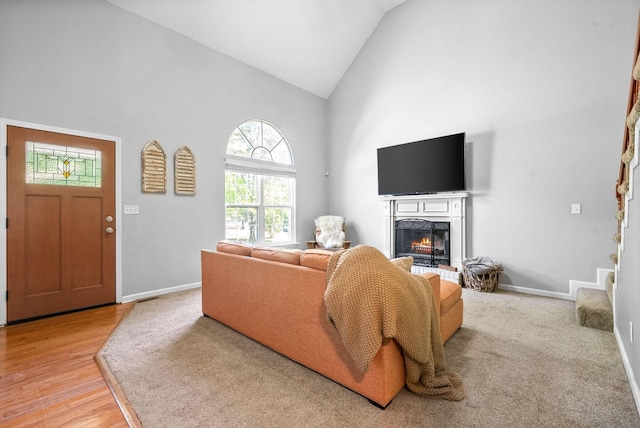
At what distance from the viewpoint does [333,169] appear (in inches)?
237

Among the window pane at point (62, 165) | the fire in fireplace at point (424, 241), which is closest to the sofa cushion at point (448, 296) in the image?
the fire in fireplace at point (424, 241)

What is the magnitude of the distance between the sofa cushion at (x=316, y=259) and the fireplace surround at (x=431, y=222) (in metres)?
2.99

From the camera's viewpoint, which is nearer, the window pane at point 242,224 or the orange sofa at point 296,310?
the orange sofa at point 296,310

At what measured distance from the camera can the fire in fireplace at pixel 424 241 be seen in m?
4.52

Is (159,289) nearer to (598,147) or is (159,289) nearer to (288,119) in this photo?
(288,119)

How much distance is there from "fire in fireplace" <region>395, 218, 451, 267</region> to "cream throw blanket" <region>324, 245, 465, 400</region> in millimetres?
3004

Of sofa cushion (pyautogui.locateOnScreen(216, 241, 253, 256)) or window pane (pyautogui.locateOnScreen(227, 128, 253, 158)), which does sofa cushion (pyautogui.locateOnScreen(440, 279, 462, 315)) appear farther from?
window pane (pyautogui.locateOnScreen(227, 128, 253, 158))

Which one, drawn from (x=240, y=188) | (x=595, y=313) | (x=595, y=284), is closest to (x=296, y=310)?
(x=595, y=313)

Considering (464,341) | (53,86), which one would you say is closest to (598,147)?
(464,341)

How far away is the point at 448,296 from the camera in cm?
229

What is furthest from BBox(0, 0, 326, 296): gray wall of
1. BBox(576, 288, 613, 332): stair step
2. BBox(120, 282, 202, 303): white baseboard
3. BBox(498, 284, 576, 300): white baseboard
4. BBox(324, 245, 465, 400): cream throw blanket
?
BBox(576, 288, 613, 332): stair step

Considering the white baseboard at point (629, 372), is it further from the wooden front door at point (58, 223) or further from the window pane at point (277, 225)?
the wooden front door at point (58, 223)

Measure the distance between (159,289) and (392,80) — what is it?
15.8ft

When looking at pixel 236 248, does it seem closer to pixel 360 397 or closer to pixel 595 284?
pixel 360 397
